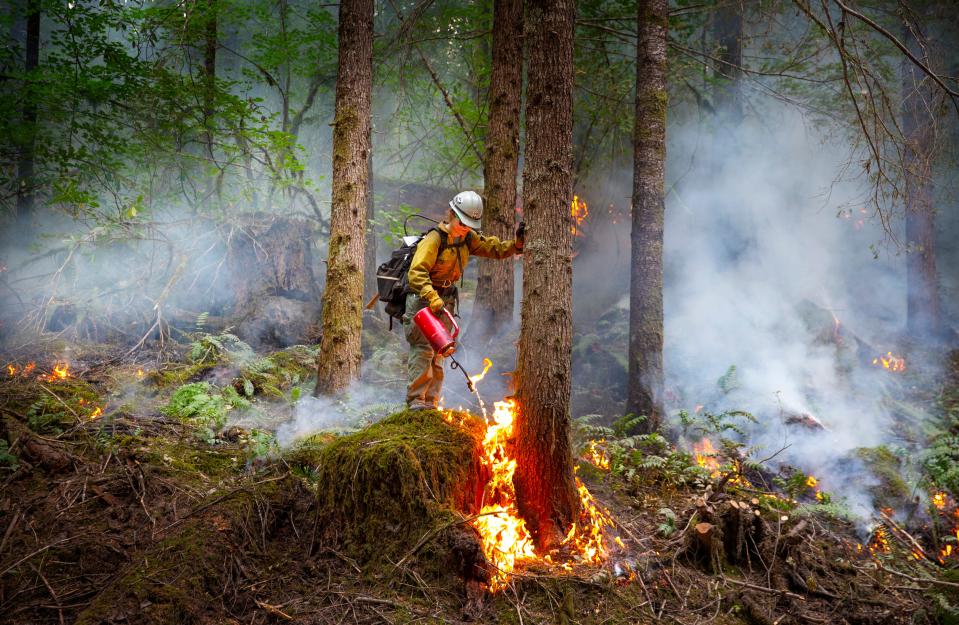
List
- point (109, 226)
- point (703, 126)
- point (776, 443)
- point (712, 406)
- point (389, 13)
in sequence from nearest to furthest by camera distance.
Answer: point (776, 443)
point (712, 406)
point (109, 226)
point (703, 126)
point (389, 13)

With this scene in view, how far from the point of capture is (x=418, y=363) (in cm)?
552

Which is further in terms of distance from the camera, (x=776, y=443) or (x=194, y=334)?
(x=194, y=334)

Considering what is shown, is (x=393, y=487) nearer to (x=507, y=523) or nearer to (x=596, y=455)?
(x=507, y=523)

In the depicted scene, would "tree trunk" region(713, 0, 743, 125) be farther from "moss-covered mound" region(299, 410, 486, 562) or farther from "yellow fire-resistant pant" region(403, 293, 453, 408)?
"moss-covered mound" region(299, 410, 486, 562)

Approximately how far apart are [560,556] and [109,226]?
9.73 metres

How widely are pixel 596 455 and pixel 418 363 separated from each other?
2.33m

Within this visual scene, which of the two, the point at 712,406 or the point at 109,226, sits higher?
the point at 109,226

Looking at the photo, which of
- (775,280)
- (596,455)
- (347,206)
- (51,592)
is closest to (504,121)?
(347,206)

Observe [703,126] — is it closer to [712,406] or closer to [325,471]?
[712,406]

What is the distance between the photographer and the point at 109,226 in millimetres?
9703

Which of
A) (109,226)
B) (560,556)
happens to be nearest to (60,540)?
(560,556)

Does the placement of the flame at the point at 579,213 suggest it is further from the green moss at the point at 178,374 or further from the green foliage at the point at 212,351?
the green moss at the point at 178,374

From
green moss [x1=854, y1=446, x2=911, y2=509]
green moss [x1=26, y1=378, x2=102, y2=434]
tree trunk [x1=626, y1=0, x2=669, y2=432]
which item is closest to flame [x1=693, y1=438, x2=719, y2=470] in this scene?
tree trunk [x1=626, y1=0, x2=669, y2=432]

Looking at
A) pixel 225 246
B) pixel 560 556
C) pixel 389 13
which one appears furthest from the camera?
pixel 389 13
